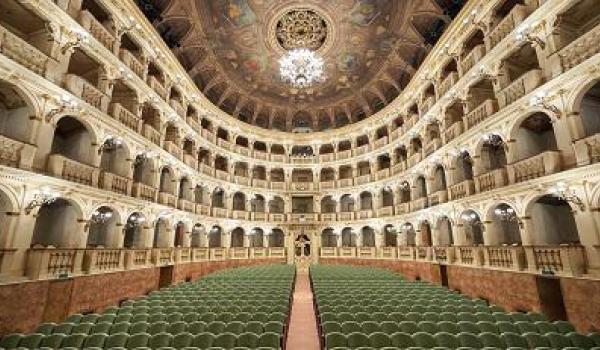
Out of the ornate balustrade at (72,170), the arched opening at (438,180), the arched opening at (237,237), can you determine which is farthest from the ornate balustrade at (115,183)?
the arched opening at (438,180)

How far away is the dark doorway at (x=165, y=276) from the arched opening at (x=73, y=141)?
8.06 metres

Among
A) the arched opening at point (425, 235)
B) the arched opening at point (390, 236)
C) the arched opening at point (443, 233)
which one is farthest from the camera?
the arched opening at point (390, 236)

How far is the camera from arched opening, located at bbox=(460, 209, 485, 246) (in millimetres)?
17188

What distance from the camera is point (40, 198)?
10.7m

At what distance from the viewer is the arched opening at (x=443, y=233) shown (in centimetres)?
2058

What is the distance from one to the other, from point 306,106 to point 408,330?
29.6 meters

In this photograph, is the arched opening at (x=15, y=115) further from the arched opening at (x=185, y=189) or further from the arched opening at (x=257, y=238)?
the arched opening at (x=257, y=238)

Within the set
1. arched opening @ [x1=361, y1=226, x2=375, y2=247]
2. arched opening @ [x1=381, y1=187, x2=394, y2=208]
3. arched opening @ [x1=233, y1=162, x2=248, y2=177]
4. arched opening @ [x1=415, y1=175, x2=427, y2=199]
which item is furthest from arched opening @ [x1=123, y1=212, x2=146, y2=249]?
arched opening @ [x1=381, y1=187, x2=394, y2=208]

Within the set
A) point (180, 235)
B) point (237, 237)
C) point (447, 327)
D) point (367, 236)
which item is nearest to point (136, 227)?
point (180, 235)

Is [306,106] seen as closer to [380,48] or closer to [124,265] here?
[380,48]

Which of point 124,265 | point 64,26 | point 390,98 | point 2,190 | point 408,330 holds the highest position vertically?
point 390,98

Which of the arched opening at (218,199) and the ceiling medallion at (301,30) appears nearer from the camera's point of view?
the ceiling medallion at (301,30)

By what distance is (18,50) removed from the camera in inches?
408

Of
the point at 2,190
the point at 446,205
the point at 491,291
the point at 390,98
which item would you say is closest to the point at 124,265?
the point at 2,190
